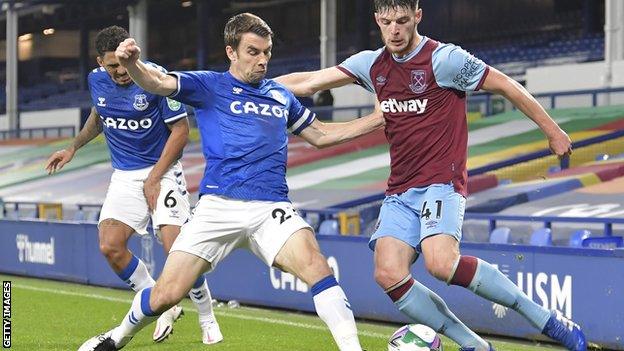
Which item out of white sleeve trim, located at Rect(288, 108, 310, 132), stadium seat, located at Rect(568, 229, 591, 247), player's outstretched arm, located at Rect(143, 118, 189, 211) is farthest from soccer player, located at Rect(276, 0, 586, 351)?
stadium seat, located at Rect(568, 229, 591, 247)

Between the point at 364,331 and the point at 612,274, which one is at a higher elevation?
the point at 612,274

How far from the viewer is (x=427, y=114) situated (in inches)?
242

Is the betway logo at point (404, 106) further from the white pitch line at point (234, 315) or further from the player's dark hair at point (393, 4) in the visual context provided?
the white pitch line at point (234, 315)

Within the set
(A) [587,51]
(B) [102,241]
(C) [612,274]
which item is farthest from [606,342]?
(A) [587,51]

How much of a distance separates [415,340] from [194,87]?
5.66 ft

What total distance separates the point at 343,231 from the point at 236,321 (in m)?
2.39

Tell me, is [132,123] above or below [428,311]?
above

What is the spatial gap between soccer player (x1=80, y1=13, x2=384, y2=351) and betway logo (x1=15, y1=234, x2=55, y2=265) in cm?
920

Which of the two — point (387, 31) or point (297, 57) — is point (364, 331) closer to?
point (387, 31)

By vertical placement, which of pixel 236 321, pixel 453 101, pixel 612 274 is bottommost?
pixel 236 321

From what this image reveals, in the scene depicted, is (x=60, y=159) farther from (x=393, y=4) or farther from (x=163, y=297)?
(x=393, y=4)

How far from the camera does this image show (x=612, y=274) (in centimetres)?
779

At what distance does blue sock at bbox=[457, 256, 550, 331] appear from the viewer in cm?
612

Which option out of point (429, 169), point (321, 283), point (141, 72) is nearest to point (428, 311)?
point (321, 283)
